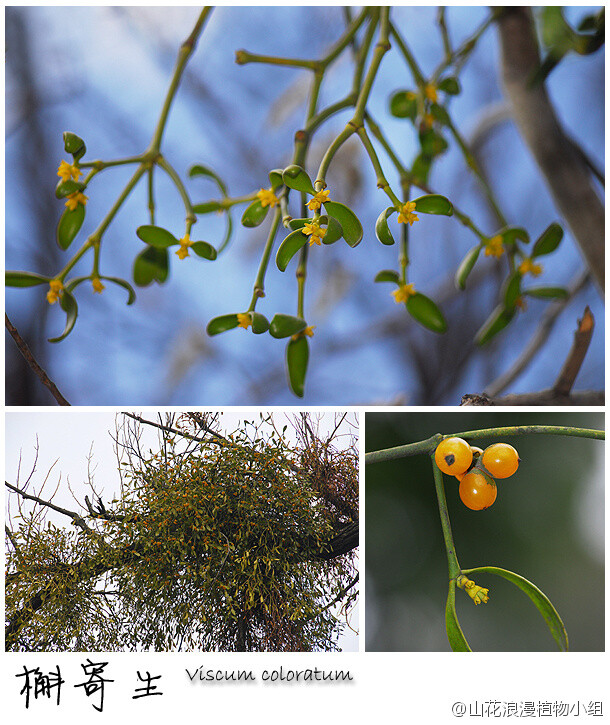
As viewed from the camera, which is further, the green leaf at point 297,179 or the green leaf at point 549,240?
the green leaf at point 549,240

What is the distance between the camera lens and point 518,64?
29.4 inches

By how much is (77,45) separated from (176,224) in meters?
0.26

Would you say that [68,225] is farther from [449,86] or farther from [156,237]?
[449,86]

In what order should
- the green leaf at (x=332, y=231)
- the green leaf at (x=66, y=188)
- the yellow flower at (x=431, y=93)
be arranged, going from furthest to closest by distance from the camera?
the yellow flower at (x=431, y=93) < the green leaf at (x=66, y=188) < the green leaf at (x=332, y=231)

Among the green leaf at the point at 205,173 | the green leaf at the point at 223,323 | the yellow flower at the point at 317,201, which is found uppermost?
the green leaf at the point at 205,173

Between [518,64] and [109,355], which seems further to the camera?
[109,355]

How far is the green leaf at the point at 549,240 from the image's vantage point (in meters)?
0.73

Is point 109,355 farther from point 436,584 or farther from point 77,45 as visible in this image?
point 436,584

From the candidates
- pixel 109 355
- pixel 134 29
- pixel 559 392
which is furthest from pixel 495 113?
pixel 109 355

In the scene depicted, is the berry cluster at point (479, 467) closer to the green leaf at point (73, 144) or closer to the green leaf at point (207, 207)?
the green leaf at point (207, 207)

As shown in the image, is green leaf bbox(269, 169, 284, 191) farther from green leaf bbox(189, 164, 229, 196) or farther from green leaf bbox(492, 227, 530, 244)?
green leaf bbox(492, 227, 530, 244)

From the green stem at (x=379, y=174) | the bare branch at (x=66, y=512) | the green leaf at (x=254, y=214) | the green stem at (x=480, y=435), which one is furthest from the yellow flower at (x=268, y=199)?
the bare branch at (x=66, y=512)

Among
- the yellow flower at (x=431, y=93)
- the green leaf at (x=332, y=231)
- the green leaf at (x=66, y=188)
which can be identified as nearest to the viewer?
the green leaf at (x=332, y=231)

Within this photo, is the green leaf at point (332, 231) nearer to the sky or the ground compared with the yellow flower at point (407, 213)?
nearer to the ground
